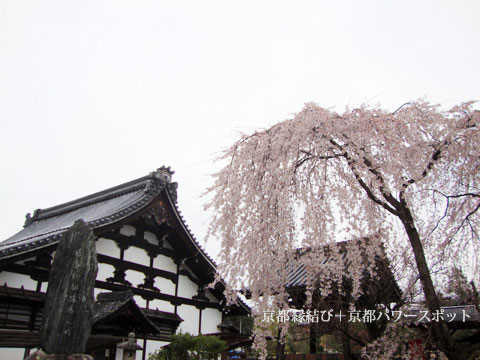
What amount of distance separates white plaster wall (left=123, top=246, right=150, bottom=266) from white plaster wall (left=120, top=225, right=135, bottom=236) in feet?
1.49

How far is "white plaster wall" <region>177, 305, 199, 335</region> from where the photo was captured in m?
12.7

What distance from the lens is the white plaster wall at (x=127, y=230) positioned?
11.9 m

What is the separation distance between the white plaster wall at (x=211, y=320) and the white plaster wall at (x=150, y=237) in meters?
3.06

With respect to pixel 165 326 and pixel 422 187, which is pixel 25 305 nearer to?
pixel 165 326

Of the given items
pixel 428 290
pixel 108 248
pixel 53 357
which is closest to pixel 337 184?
pixel 428 290

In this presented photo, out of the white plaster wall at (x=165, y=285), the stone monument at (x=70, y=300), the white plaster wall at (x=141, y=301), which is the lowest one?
the stone monument at (x=70, y=300)

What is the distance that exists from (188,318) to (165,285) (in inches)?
56.6

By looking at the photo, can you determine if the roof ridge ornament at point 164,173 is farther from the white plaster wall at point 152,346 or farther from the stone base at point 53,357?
the stone base at point 53,357

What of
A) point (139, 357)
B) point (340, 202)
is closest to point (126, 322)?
point (139, 357)

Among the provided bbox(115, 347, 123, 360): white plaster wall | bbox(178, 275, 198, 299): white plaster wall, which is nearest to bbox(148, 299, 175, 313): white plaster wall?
bbox(178, 275, 198, 299): white plaster wall

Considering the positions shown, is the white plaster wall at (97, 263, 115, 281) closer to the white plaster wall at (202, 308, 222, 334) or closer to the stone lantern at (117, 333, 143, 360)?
the stone lantern at (117, 333, 143, 360)

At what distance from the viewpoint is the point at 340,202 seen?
6.39m

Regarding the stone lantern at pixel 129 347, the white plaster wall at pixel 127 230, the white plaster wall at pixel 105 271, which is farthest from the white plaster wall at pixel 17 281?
the white plaster wall at pixel 127 230

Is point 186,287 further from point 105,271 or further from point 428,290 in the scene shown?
point 428,290
